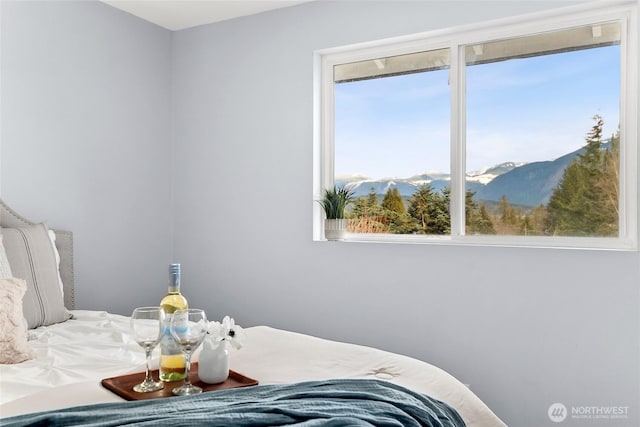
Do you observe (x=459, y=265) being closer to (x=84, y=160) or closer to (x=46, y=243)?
Answer: (x=46, y=243)

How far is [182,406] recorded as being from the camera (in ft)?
4.15

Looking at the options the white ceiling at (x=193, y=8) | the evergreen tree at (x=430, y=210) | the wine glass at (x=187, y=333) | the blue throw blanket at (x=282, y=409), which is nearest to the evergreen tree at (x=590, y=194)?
the evergreen tree at (x=430, y=210)

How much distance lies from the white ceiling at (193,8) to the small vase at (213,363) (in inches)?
94.2

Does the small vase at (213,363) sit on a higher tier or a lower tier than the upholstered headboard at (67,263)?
lower

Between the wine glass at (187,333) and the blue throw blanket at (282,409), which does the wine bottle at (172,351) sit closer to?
the wine glass at (187,333)

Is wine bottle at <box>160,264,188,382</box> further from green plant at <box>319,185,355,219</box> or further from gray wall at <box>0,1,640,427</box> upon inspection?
green plant at <box>319,185,355,219</box>

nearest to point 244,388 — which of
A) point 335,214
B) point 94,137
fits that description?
point 335,214

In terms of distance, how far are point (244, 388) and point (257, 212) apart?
2.04 m

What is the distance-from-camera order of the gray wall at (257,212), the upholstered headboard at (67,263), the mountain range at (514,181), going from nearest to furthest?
the gray wall at (257,212) < the mountain range at (514,181) < the upholstered headboard at (67,263)

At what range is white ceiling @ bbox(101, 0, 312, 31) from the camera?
328cm

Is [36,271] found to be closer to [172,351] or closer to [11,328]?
[11,328]

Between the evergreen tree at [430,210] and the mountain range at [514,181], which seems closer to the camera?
the mountain range at [514,181]

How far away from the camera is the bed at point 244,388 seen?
1.24m

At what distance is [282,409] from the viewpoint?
1247mm
